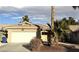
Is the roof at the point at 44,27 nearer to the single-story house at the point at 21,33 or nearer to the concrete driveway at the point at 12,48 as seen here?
the single-story house at the point at 21,33

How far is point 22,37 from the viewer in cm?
854

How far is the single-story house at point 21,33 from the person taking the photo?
8.51m

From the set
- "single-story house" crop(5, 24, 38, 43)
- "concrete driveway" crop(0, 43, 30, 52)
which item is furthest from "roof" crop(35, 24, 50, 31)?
"concrete driveway" crop(0, 43, 30, 52)

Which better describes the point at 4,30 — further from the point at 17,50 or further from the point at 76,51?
the point at 76,51

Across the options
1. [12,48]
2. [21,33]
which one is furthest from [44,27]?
[12,48]

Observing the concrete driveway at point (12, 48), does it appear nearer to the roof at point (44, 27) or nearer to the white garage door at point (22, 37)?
the white garage door at point (22, 37)

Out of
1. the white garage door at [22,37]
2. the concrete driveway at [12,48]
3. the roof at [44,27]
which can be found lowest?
the concrete driveway at [12,48]

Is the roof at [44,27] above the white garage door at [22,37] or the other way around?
above

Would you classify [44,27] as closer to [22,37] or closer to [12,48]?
[22,37]

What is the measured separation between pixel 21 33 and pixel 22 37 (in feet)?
0.29

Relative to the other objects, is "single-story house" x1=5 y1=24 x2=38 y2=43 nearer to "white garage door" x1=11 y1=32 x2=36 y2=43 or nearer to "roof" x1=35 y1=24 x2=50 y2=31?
"white garage door" x1=11 y1=32 x2=36 y2=43

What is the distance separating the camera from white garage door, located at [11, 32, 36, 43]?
335 inches

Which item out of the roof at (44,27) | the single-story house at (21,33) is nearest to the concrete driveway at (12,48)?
the single-story house at (21,33)
